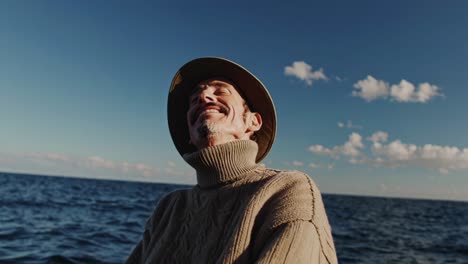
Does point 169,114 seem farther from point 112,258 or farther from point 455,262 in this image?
point 455,262

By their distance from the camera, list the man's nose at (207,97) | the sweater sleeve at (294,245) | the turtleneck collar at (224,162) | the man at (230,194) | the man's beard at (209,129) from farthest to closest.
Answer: the man's nose at (207,97)
the man's beard at (209,129)
the turtleneck collar at (224,162)
the man at (230,194)
the sweater sleeve at (294,245)

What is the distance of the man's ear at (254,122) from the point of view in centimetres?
260

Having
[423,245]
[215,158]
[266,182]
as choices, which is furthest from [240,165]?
[423,245]

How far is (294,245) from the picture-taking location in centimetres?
145

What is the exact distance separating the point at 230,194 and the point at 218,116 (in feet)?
1.89

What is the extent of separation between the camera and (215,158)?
217 cm

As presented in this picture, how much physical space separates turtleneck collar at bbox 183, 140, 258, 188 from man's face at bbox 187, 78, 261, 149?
168 mm

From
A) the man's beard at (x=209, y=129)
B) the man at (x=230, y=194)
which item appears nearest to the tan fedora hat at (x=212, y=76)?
the man at (x=230, y=194)

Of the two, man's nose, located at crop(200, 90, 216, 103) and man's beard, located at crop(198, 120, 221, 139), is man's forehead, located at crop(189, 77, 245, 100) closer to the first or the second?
man's nose, located at crop(200, 90, 216, 103)

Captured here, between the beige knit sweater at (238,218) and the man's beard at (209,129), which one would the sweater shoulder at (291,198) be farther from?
the man's beard at (209,129)

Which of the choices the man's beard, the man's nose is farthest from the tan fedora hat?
the man's beard

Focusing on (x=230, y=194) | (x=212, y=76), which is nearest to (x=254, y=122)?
(x=212, y=76)

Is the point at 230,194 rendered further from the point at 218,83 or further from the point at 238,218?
the point at 218,83

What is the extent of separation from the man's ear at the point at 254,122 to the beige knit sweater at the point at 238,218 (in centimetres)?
31
